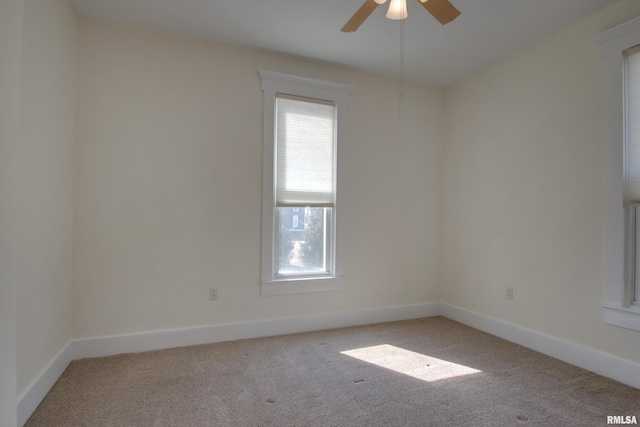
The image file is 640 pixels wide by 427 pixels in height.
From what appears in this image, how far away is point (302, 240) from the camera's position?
11.7ft

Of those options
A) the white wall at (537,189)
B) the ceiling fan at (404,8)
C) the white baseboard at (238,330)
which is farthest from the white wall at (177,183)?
the ceiling fan at (404,8)

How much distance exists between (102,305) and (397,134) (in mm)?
3378

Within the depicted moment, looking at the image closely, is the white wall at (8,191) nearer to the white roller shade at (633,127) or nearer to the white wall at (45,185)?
the white wall at (45,185)

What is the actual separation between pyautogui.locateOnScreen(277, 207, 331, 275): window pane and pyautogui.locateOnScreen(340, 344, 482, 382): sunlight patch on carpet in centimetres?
98

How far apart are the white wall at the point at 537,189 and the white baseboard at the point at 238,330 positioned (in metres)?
0.76

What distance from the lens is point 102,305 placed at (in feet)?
9.24

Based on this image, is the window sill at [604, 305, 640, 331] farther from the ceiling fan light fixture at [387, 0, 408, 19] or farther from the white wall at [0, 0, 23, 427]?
the white wall at [0, 0, 23, 427]

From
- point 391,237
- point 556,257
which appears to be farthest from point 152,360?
point 556,257

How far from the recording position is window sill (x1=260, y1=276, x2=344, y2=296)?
3.34m

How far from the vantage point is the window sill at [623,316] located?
239 centimetres

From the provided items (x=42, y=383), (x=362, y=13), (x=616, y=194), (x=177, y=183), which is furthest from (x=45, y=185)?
(x=616, y=194)

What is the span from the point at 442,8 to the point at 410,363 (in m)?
2.50

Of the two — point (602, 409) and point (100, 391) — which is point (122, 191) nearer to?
Answer: point (100, 391)

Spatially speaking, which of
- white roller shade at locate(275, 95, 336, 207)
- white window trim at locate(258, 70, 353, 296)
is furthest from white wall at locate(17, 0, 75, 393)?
white roller shade at locate(275, 95, 336, 207)
